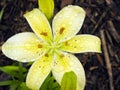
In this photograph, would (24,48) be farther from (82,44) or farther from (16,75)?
(16,75)

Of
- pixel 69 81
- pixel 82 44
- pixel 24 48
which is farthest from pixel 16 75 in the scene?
pixel 69 81

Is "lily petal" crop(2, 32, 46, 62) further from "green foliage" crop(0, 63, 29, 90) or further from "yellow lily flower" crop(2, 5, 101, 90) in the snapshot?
"green foliage" crop(0, 63, 29, 90)

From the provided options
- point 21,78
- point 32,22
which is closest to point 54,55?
point 32,22

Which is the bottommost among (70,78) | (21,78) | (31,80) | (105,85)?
(105,85)

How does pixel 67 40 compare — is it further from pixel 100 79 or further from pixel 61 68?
A: pixel 100 79

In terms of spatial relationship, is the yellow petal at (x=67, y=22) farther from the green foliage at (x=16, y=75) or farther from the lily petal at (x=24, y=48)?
the green foliage at (x=16, y=75)
